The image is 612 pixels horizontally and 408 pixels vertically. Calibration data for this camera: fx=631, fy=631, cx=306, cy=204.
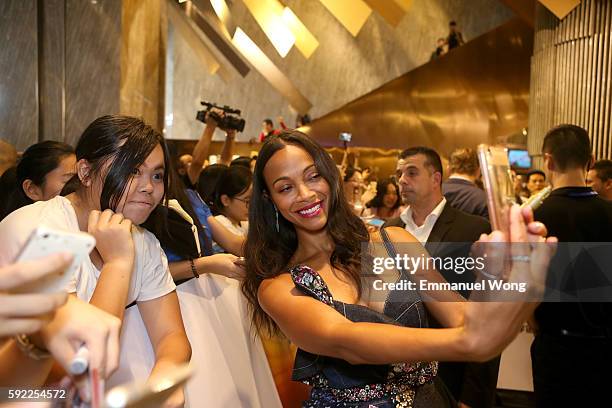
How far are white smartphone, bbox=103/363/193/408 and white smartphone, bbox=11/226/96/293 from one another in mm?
159

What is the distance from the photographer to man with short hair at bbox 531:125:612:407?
2781 mm

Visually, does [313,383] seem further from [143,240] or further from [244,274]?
[143,240]

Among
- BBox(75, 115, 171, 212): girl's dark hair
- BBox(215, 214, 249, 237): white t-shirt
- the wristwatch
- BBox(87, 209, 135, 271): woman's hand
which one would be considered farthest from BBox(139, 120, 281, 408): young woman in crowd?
BBox(215, 214, 249, 237): white t-shirt

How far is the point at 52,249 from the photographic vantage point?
775 mm

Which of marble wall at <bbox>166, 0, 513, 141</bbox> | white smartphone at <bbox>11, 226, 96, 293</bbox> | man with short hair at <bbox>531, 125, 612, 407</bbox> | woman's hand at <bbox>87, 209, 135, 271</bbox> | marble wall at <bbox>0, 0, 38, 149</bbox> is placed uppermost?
marble wall at <bbox>166, 0, 513, 141</bbox>

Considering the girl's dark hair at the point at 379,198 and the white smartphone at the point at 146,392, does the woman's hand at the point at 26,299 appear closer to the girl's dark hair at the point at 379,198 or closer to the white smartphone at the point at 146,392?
the white smartphone at the point at 146,392

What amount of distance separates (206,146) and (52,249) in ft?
10.6

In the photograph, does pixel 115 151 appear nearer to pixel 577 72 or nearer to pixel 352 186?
pixel 352 186

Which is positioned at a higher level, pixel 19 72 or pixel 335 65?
pixel 335 65

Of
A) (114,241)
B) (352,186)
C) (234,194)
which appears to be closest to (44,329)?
(114,241)

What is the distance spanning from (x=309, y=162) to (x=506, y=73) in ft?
37.1

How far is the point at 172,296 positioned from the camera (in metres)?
1.82

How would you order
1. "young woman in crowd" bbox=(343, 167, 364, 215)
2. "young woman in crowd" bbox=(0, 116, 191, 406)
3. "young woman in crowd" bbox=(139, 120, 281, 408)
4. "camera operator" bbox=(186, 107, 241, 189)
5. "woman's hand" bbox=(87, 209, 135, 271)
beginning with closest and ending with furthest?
"woman's hand" bbox=(87, 209, 135, 271) < "young woman in crowd" bbox=(0, 116, 191, 406) < "young woman in crowd" bbox=(139, 120, 281, 408) < "camera operator" bbox=(186, 107, 241, 189) < "young woman in crowd" bbox=(343, 167, 364, 215)

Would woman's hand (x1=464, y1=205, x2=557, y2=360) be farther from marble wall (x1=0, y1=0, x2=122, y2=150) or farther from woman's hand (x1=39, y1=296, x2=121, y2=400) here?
marble wall (x1=0, y1=0, x2=122, y2=150)
